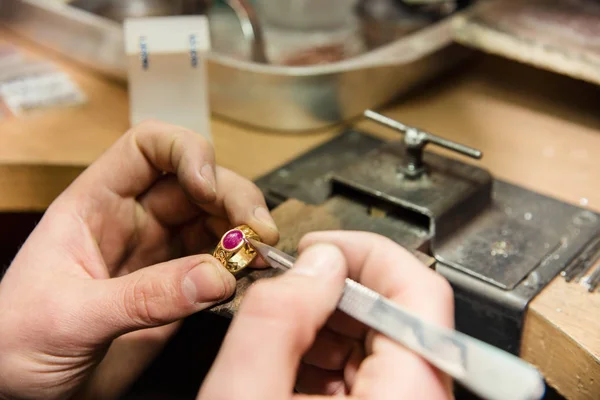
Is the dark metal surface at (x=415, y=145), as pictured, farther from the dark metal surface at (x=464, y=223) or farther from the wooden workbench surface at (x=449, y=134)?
the wooden workbench surface at (x=449, y=134)

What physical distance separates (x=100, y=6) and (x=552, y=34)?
864mm

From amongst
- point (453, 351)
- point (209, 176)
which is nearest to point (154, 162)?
point (209, 176)

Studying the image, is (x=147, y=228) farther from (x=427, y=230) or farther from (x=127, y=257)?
(x=427, y=230)

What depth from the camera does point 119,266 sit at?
731 mm

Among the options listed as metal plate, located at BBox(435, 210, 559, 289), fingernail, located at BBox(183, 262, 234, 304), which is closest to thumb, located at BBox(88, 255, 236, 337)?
fingernail, located at BBox(183, 262, 234, 304)

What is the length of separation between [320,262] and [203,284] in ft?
0.36

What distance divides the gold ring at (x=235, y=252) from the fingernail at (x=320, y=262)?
0.10m

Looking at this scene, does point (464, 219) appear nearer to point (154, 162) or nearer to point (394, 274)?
point (394, 274)

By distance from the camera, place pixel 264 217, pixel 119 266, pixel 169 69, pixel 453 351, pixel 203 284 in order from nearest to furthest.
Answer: pixel 453 351
pixel 203 284
pixel 264 217
pixel 119 266
pixel 169 69

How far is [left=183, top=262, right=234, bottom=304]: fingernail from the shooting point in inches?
20.1

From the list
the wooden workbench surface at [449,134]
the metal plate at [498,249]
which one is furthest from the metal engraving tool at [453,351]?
the wooden workbench surface at [449,134]

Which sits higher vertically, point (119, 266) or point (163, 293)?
point (163, 293)

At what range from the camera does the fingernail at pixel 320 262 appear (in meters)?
0.45

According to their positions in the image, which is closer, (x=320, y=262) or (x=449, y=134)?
(x=320, y=262)
